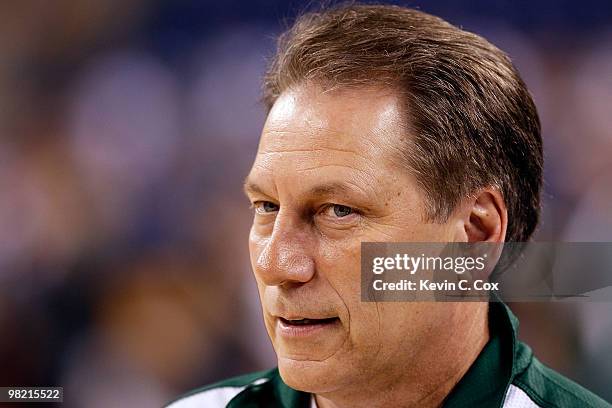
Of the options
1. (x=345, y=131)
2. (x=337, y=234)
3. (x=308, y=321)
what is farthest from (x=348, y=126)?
(x=308, y=321)

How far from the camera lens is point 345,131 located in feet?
3.09

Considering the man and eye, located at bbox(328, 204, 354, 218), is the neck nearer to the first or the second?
the man

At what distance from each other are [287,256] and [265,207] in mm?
98

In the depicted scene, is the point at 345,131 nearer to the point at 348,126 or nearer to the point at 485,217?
the point at 348,126

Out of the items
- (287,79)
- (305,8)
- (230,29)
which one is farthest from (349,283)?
(230,29)

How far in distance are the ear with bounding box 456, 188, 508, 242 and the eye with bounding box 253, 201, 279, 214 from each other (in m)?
0.22

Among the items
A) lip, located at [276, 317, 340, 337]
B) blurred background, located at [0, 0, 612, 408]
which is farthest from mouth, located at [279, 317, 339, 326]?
blurred background, located at [0, 0, 612, 408]

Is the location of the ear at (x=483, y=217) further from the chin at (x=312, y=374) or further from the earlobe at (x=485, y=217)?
the chin at (x=312, y=374)

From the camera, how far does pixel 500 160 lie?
3.38ft

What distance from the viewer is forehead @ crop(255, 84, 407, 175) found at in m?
0.94

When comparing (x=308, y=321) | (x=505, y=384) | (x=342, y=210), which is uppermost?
(x=342, y=210)

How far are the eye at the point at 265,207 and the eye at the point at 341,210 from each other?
0.25 feet

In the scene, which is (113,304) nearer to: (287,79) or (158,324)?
(158,324)

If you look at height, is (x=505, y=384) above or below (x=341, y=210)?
below
